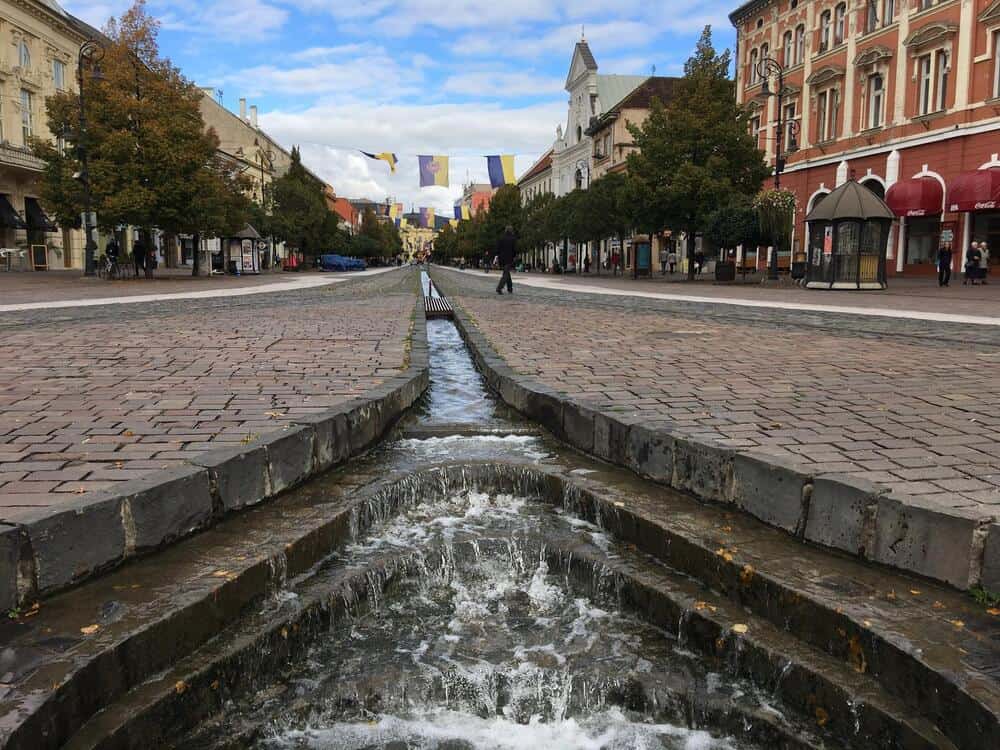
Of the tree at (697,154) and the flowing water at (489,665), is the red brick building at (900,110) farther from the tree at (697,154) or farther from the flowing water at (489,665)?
the flowing water at (489,665)

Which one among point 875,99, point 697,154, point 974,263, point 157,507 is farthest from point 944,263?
point 157,507

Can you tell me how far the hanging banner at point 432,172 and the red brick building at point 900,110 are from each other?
757 inches

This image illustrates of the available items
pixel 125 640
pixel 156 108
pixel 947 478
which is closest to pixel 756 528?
pixel 947 478

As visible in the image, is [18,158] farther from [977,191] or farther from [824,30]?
[977,191]

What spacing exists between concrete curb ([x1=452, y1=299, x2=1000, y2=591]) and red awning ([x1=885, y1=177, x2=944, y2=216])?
97.6 ft

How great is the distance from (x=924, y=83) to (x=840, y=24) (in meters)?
7.59

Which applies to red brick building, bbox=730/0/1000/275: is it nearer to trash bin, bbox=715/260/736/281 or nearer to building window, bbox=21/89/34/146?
trash bin, bbox=715/260/736/281

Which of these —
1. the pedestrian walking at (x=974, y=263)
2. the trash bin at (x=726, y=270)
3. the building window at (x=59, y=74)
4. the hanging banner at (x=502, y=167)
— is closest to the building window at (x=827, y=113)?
Result: the trash bin at (x=726, y=270)

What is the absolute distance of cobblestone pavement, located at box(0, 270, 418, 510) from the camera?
4.14 metres

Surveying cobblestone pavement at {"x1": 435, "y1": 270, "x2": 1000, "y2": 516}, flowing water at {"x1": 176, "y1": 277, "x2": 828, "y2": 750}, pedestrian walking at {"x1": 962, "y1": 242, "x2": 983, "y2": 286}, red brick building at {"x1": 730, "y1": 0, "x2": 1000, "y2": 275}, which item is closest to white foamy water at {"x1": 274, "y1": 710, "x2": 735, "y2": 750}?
flowing water at {"x1": 176, "y1": 277, "x2": 828, "y2": 750}

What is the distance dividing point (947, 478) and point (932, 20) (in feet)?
112

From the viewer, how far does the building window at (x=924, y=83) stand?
102 ft

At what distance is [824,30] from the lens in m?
38.5

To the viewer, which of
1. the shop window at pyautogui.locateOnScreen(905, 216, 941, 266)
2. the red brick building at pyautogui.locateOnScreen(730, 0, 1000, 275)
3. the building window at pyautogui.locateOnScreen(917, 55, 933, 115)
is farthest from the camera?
the shop window at pyautogui.locateOnScreen(905, 216, 941, 266)
